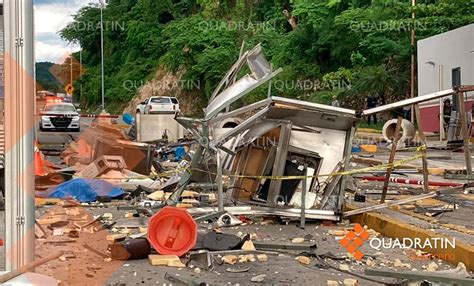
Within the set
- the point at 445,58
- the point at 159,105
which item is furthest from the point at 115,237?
the point at 159,105

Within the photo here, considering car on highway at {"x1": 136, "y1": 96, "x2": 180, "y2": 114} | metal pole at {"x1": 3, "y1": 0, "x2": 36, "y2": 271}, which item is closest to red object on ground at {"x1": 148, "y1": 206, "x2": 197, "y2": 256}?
metal pole at {"x1": 3, "y1": 0, "x2": 36, "y2": 271}

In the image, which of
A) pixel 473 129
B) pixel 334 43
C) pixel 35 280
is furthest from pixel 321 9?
pixel 35 280

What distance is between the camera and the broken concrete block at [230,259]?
7.10 meters

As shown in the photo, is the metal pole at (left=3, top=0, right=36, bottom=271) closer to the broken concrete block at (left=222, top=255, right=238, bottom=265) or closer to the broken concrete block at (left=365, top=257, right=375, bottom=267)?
the broken concrete block at (left=222, top=255, right=238, bottom=265)

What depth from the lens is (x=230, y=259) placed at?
716 cm

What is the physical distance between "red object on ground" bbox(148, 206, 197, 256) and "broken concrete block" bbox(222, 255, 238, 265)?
0.36m

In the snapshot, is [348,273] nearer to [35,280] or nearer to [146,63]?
[35,280]

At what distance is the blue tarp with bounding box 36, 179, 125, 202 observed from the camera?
12.2 metres

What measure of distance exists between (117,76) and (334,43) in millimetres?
28205

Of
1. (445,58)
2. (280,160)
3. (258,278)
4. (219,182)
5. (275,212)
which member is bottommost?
(258,278)

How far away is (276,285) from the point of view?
627 cm

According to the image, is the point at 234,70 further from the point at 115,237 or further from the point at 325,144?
the point at 115,237

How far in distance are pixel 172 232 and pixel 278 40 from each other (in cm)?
4350

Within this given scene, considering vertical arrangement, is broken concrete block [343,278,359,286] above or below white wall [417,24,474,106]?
below
